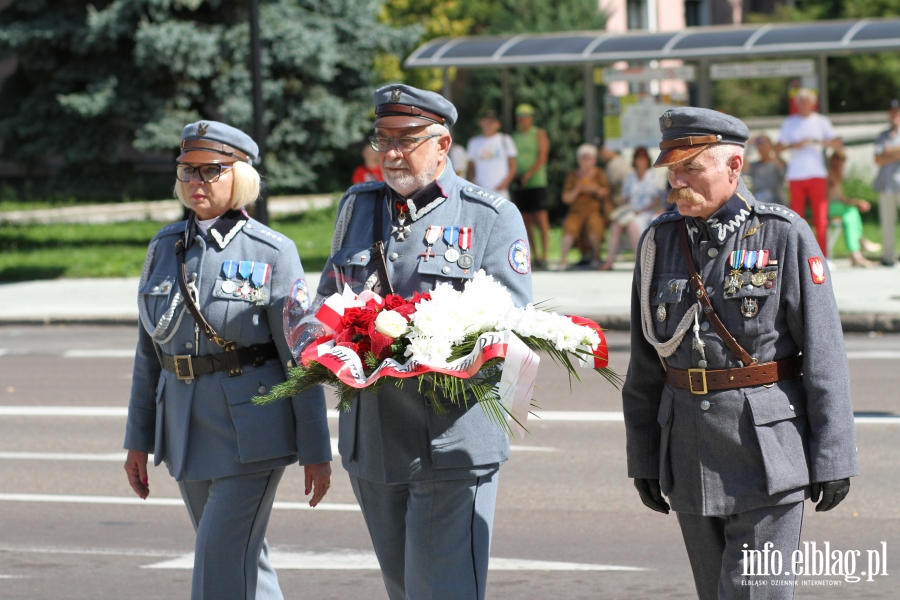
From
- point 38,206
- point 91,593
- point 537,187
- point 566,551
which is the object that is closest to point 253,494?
point 91,593

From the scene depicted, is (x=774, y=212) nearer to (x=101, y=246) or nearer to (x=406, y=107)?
(x=406, y=107)

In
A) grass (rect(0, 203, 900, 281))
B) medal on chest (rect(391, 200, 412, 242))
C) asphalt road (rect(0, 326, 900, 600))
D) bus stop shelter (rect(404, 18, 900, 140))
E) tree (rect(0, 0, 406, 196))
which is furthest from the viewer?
tree (rect(0, 0, 406, 196))

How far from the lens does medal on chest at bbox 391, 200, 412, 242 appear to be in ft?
13.9

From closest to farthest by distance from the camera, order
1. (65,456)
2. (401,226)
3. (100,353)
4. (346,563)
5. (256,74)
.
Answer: (401,226), (346,563), (65,456), (100,353), (256,74)

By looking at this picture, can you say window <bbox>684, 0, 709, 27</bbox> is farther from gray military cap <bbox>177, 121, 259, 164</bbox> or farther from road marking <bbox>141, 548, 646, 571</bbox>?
gray military cap <bbox>177, 121, 259, 164</bbox>

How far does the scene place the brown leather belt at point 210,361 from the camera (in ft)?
14.5

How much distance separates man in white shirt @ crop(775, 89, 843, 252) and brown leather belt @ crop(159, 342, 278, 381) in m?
12.8

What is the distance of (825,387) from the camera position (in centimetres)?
376

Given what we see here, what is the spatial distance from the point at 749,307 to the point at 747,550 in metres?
0.72

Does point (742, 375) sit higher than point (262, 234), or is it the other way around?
point (262, 234)

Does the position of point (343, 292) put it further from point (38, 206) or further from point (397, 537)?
point (38, 206)

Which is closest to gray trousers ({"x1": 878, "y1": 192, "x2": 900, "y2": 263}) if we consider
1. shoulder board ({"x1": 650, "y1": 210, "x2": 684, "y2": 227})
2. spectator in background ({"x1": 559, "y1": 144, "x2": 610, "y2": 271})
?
spectator in background ({"x1": 559, "y1": 144, "x2": 610, "y2": 271})

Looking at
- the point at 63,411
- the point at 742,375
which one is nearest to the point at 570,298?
the point at 63,411

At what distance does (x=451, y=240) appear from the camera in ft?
13.8
